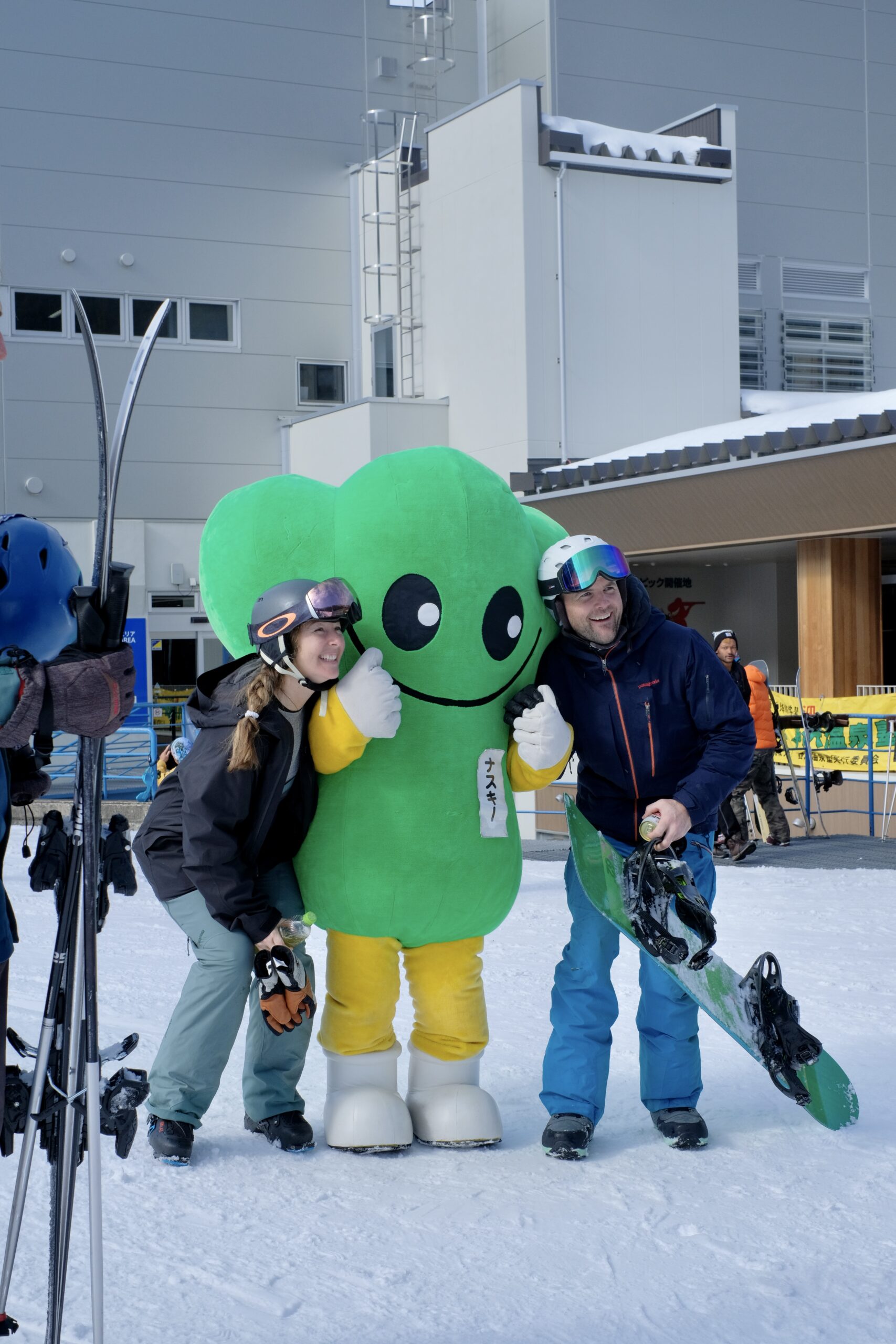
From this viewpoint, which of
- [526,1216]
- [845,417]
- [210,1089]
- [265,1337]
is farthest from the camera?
[845,417]

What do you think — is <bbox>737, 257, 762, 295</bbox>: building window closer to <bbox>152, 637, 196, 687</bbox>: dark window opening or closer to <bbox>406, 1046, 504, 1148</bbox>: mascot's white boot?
<bbox>152, 637, 196, 687</bbox>: dark window opening

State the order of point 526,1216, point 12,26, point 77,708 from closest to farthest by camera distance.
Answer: point 77,708
point 526,1216
point 12,26

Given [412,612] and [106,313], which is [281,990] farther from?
[106,313]

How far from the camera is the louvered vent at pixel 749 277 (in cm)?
2295

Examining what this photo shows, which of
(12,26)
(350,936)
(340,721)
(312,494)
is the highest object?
(12,26)

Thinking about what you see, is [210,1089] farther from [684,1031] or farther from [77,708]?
[77,708]

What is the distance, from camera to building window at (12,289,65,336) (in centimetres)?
2039

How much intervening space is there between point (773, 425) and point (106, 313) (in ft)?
34.5

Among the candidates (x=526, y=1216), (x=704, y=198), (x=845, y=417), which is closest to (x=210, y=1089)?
(x=526, y=1216)

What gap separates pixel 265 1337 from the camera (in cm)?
253

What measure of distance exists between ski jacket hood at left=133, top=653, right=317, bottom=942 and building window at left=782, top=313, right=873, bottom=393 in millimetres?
21170

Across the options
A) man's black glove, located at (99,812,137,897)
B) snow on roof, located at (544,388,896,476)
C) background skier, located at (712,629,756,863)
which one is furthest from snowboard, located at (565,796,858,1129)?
snow on roof, located at (544,388,896,476)

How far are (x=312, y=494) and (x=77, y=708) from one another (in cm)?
154

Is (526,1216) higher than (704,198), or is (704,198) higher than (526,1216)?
(704,198)
